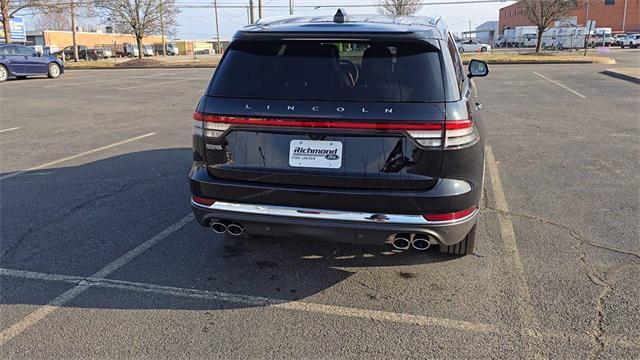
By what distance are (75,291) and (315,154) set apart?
77.5 inches

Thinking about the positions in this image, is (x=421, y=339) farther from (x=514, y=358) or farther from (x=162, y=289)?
(x=162, y=289)

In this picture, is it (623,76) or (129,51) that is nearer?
(623,76)

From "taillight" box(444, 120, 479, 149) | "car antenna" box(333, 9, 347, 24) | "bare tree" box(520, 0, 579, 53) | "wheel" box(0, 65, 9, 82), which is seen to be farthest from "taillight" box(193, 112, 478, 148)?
"bare tree" box(520, 0, 579, 53)

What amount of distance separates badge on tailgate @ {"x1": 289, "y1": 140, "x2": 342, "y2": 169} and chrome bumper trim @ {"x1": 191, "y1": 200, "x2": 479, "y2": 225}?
11.6 inches

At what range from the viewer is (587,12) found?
85375 mm

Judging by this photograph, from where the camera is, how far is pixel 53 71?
26266mm

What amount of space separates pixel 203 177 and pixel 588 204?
3923mm

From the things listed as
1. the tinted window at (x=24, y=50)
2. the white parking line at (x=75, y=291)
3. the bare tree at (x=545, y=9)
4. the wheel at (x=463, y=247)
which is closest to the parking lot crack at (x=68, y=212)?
the white parking line at (x=75, y=291)

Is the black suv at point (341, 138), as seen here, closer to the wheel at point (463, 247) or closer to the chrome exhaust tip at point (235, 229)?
the chrome exhaust tip at point (235, 229)

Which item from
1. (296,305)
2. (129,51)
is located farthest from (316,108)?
(129,51)

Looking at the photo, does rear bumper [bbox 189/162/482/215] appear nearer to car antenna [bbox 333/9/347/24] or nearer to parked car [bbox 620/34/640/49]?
car antenna [bbox 333/9/347/24]

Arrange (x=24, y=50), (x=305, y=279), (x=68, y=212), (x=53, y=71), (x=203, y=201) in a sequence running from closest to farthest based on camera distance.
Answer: (x=203, y=201) < (x=305, y=279) < (x=68, y=212) < (x=24, y=50) < (x=53, y=71)

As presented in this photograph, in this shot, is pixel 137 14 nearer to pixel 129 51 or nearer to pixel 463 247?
pixel 129 51

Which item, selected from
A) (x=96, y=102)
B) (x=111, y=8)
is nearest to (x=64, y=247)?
(x=96, y=102)
